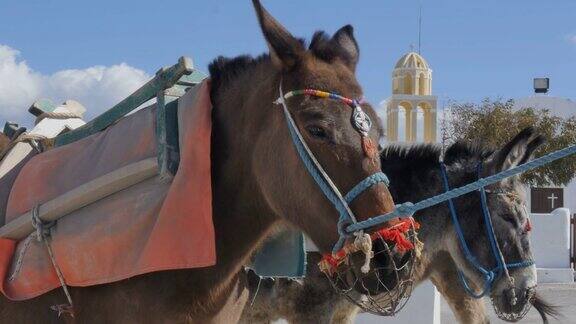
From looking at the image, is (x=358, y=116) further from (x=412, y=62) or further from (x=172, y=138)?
(x=412, y=62)

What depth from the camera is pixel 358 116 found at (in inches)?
99.2

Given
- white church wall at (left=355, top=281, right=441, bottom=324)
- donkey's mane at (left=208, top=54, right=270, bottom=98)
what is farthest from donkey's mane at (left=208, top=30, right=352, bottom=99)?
white church wall at (left=355, top=281, right=441, bottom=324)

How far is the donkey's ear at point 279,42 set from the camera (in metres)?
2.61

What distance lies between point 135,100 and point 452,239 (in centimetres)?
351

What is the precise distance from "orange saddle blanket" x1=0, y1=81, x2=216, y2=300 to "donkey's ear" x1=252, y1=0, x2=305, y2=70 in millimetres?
342

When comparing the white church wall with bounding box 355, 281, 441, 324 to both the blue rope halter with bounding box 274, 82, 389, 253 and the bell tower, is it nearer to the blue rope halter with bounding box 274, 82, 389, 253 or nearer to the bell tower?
the blue rope halter with bounding box 274, 82, 389, 253

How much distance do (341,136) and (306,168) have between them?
0.48ft

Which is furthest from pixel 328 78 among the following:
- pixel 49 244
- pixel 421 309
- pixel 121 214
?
pixel 421 309

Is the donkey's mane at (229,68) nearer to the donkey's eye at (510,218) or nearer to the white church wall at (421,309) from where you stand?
the donkey's eye at (510,218)

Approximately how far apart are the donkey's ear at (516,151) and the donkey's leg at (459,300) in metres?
1.05

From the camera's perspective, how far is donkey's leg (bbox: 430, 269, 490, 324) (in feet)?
21.5

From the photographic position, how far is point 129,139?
2957 mm

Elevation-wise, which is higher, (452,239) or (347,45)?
(347,45)

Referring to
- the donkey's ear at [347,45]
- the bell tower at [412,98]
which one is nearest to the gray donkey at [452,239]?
the donkey's ear at [347,45]
